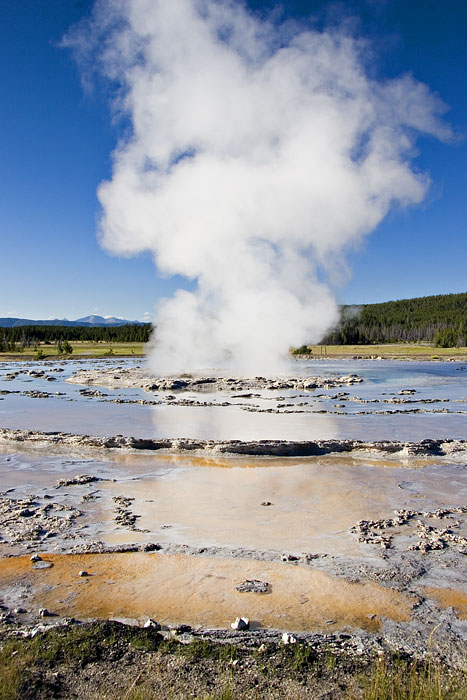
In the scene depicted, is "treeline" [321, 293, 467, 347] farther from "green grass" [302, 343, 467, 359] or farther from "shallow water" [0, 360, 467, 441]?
"shallow water" [0, 360, 467, 441]

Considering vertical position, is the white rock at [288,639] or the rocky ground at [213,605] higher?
the white rock at [288,639]

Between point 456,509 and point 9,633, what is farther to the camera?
point 456,509

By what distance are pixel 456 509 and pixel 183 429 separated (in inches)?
507

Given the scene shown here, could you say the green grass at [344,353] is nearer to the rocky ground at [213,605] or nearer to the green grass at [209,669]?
the rocky ground at [213,605]

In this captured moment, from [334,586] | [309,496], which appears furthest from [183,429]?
[334,586]

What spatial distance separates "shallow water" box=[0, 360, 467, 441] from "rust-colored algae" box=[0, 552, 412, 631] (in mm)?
11150

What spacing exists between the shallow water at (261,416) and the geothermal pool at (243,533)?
0.32 meters

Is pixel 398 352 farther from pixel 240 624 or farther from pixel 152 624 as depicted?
pixel 152 624

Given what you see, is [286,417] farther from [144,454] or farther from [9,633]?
[9,633]

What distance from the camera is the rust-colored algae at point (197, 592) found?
6418 mm

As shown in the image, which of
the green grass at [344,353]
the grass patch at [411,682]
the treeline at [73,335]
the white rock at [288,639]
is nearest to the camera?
the grass patch at [411,682]

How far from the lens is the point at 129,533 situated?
9383 millimetres

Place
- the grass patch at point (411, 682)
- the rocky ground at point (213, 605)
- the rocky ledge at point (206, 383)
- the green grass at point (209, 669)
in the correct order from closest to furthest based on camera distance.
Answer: the grass patch at point (411, 682) < the green grass at point (209, 669) < the rocky ground at point (213, 605) < the rocky ledge at point (206, 383)

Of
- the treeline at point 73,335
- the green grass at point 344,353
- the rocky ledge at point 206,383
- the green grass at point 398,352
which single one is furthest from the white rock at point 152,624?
the treeline at point 73,335
